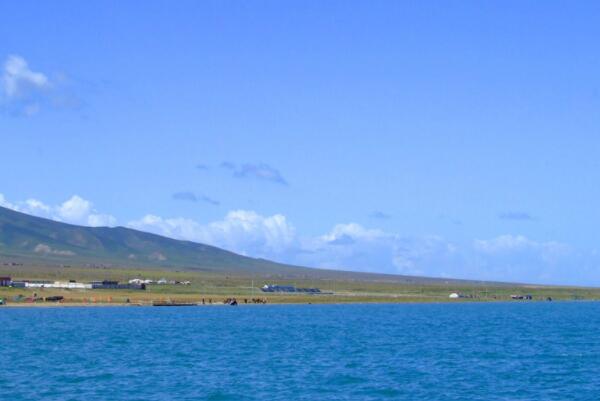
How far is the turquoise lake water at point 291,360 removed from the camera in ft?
199

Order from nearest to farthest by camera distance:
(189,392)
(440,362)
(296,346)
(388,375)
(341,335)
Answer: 1. (189,392)
2. (388,375)
3. (440,362)
4. (296,346)
5. (341,335)

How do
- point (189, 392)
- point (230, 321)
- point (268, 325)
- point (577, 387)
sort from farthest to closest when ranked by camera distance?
point (230, 321)
point (268, 325)
point (577, 387)
point (189, 392)

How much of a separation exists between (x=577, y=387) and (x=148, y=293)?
140400mm

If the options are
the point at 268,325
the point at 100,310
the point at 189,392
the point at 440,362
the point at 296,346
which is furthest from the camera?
the point at 100,310

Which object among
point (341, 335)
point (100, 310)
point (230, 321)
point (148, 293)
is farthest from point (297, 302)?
point (341, 335)

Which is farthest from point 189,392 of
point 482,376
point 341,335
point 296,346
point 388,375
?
point 341,335

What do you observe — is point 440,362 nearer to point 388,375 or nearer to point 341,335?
point 388,375

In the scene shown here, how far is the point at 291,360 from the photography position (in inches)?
3036

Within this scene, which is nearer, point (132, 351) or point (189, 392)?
point (189, 392)

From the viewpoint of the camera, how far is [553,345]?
96000 mm

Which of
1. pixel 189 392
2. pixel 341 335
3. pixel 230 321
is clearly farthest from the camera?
pixel 230 321

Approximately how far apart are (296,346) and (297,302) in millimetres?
109664

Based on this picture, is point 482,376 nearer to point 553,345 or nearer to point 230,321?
point 553,345

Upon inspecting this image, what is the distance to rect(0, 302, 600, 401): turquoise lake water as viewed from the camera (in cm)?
6072
